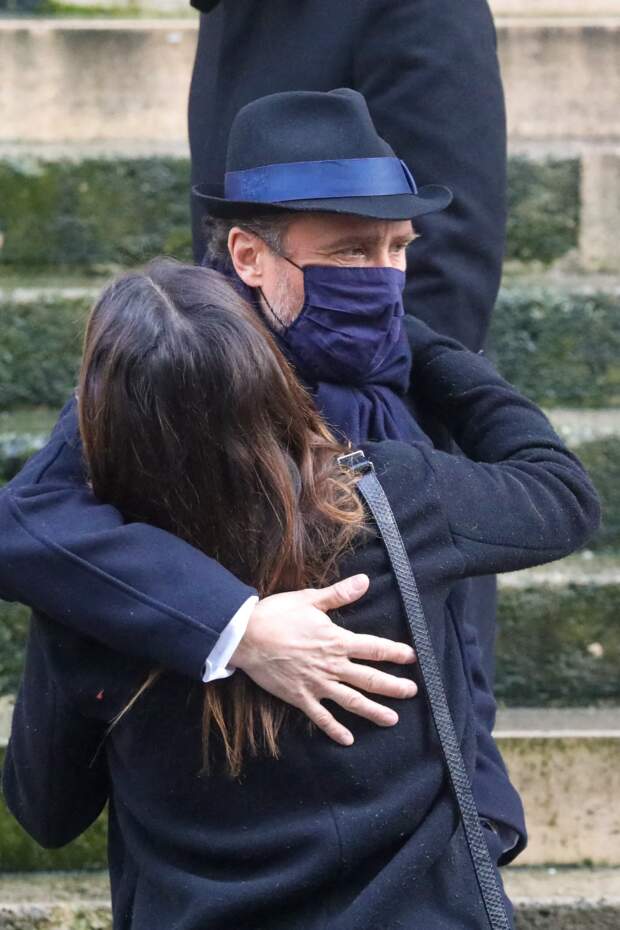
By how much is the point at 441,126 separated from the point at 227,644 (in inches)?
38.4

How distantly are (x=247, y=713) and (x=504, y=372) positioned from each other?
2008 millimetres

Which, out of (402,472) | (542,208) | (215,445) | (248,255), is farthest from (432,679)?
(542,208)

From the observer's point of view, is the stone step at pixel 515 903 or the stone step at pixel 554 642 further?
the stone step at pixel 554 642

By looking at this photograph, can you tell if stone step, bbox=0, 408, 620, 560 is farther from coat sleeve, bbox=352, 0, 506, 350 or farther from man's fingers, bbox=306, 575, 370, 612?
man's fingers, bbox=306, 575, 370, 612

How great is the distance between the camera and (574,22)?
3643 millimetres

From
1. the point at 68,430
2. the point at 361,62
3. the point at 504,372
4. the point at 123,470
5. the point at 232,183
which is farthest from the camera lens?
the point at 504,372

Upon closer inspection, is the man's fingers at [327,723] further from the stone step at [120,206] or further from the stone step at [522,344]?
the stone step at [120,206]

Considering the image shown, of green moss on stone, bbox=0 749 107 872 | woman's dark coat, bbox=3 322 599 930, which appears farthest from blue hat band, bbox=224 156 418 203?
green moss on stone, bbox=0 749 107 872

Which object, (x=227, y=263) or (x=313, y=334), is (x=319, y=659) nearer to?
(x=313, y=334)

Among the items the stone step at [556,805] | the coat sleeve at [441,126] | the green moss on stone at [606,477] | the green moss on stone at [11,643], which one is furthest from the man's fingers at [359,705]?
the green moss on stone at [606,477]

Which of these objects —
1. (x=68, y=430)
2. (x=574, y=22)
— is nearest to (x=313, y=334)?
(x=68, y=430)

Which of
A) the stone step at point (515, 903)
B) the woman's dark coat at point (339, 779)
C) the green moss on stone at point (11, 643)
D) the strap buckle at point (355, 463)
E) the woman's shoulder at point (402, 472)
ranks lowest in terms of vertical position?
the stone step at point (515, 903)

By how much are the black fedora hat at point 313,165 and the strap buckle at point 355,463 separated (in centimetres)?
30

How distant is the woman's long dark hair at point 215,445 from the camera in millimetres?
1478
